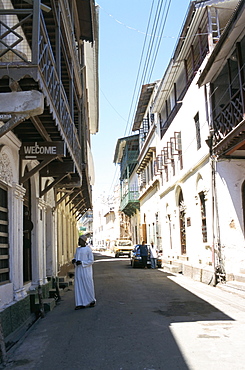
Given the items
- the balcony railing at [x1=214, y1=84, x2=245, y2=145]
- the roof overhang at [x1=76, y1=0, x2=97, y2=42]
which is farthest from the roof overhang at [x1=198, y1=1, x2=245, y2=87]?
the roof overhang at [x1=76, y1=0, x2=97, y2=42]

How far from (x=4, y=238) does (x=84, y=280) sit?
2.94 m

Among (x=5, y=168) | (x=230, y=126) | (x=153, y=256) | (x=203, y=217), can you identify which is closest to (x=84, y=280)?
(x=5, y=168)

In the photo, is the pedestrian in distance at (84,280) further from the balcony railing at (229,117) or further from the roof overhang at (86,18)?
the roof overhang at (86,18)

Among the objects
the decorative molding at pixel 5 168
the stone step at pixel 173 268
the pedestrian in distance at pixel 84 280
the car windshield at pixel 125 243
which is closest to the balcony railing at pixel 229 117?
the pedestrian in distance at pixel 84 280

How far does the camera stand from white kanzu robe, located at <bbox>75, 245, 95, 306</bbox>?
1010 centimetres

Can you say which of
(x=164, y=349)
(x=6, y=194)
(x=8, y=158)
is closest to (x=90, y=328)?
(x=164, y=349)

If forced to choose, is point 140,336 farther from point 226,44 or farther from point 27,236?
point 226,44

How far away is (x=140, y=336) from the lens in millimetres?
6918

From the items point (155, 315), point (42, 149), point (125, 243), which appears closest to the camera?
point (42, 149)

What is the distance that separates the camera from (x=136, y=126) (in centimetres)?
3819

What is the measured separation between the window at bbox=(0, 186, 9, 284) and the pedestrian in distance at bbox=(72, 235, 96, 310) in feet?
8.43

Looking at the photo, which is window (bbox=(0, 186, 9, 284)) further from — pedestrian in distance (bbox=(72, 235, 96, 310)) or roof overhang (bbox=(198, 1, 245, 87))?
roof overhang (bbox=(198, 1, 245, 87))

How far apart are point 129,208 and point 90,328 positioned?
37.3 m

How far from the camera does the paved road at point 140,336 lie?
5531 mm
